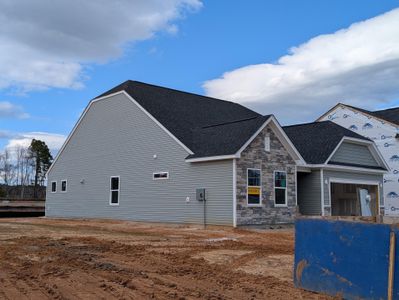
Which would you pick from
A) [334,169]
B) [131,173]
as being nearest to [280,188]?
[334,169]

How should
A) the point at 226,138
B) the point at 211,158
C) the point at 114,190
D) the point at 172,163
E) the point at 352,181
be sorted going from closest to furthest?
the point at 211,158
the point at 226,138
the point at 172,163
the point at 114,190
the point at 352,181

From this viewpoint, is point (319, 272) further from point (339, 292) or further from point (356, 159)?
point (356, 159)

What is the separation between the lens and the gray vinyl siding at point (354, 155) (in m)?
23.4

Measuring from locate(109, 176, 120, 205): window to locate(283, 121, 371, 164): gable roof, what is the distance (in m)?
9.53

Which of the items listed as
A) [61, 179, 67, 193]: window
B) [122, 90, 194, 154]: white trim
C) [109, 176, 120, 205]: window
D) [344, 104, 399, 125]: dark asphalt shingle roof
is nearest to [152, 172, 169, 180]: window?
[122, 90, 194, 154]: white trim

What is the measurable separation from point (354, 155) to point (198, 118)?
8.54 m

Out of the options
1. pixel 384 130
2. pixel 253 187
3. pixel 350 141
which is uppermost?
pixel 384 130

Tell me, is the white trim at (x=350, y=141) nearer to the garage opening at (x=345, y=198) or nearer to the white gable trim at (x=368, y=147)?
the white gable trim at (x=368, y=147)

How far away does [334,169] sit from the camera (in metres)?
22.6

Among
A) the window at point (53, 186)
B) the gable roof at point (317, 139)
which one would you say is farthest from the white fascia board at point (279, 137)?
the window at point (53, 186)

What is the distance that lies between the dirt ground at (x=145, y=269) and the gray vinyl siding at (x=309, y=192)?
30.8 feet

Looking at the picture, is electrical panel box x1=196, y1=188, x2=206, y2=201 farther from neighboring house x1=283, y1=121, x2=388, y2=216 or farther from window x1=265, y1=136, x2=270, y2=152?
neighboring house x1=283, y1=121, x2=388, y2=216

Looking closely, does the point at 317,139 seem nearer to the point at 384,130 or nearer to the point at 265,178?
the point at 265,178

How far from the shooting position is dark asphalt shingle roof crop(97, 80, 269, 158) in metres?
18.5
